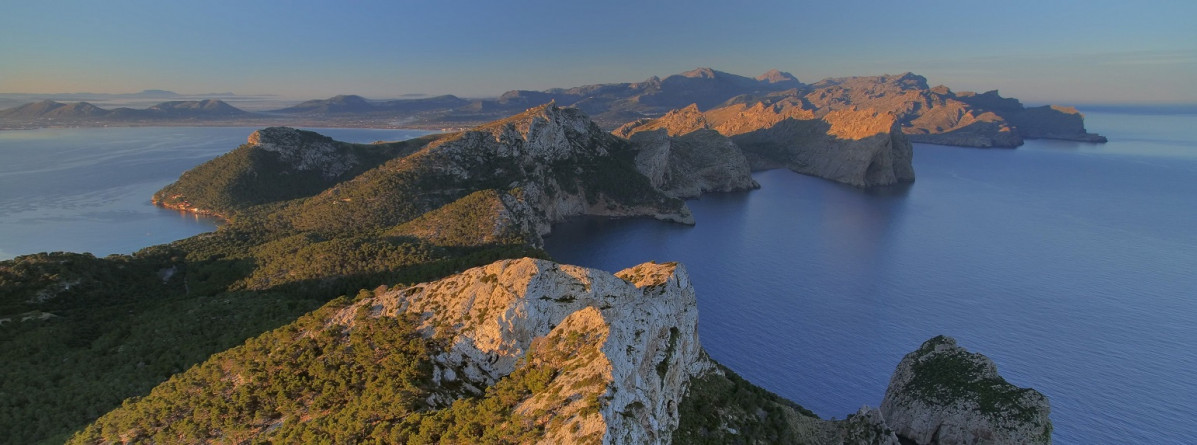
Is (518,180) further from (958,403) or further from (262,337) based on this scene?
(958,403)

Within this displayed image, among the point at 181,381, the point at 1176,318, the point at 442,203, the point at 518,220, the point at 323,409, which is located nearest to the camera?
the point at 323,409

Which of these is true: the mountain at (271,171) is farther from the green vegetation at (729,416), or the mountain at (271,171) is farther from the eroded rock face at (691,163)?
the green vegetation at (729,416)

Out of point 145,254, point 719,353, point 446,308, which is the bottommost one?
point 719,353

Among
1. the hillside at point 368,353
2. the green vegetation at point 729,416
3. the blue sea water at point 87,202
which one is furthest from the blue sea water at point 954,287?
the blue sea water at point 87,202

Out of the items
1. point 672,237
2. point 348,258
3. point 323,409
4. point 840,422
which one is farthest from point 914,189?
point 323,409

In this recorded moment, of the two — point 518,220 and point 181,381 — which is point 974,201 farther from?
point 181,381

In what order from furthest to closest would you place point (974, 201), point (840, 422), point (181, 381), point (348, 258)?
1. point (974, 201)
2. point (348, 258)
3. point (840, 422)
4. point (181, 381)

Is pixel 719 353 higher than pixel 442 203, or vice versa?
pixel 442 203
